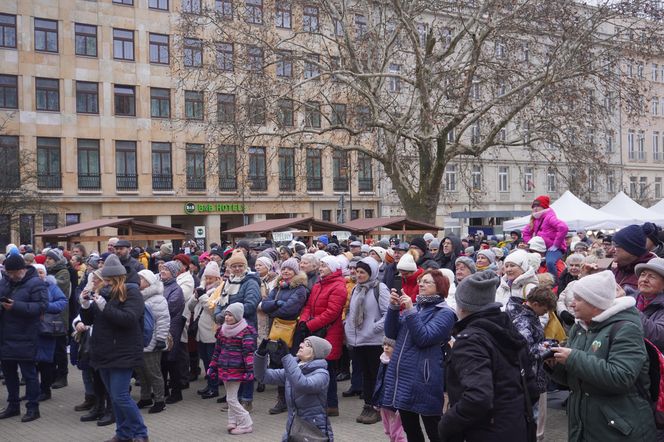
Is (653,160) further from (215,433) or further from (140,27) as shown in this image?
(215,433)

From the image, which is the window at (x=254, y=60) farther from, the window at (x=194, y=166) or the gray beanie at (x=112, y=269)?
the window at (x=194, y=166)

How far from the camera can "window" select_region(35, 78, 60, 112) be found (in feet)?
129

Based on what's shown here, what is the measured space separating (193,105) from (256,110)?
20.6 meters

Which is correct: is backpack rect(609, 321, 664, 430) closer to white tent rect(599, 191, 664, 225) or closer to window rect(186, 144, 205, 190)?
white tent rect(599, 191, 664, 225)

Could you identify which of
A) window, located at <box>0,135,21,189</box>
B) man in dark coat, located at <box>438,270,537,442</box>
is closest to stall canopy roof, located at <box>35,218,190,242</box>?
window, located at <box>0,135,21,189</box>

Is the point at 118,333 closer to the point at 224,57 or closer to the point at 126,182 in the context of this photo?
the point at 224,57

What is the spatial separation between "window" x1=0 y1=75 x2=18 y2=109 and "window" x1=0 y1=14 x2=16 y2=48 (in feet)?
5.48

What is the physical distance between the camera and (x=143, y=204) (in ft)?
138

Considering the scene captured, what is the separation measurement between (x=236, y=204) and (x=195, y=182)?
2871mm

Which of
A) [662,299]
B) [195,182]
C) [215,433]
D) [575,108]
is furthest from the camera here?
[195,182]

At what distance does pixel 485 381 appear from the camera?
4109 millimetres

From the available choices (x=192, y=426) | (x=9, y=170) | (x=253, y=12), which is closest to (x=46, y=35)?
(x=9, y=170)

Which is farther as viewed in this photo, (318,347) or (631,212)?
(631,212)

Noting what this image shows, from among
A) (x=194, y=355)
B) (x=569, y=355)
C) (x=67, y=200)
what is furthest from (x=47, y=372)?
(x=67, y=200)
